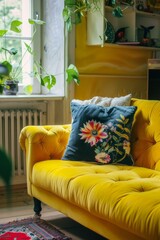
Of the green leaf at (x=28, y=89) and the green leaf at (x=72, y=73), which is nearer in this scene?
the green leaf at (x=72, y=73)

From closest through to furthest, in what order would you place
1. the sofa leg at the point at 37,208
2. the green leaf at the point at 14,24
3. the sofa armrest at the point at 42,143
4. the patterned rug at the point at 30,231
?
1. the patterned rug at the point at 30,231
2. the sofa armrest at the point at 42,143
3. the sofa leg at the point at 37,208
4. the green leaf at the point at 14,24

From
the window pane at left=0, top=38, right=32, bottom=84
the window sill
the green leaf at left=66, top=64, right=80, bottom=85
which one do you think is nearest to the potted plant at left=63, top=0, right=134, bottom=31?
the green leaf at left=66, top=64, right=80, bottom=85

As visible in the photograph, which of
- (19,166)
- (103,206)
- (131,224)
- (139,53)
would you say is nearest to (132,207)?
(131,224)

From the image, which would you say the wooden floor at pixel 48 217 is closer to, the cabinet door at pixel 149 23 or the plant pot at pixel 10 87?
the plant pot at pixel 10 87

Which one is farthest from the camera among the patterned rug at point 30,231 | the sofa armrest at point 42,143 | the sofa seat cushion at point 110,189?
the sofa armrest at point 42,143

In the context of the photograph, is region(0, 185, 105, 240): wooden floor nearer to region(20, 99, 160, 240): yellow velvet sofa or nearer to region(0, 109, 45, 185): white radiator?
region(20, 99, 160, 240): yellow velvet sofa

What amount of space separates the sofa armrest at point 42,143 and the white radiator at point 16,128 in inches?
25.0

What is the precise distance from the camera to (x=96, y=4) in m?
2.93

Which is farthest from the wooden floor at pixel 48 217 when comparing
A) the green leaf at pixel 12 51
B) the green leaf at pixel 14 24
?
the green leaf at pixel 14 24

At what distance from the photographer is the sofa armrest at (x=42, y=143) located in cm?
219

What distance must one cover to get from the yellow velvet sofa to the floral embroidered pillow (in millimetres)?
62

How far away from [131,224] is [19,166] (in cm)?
179

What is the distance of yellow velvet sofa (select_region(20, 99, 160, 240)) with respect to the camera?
1.34 meters

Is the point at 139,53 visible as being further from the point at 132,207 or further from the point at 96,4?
the point at 132,207
